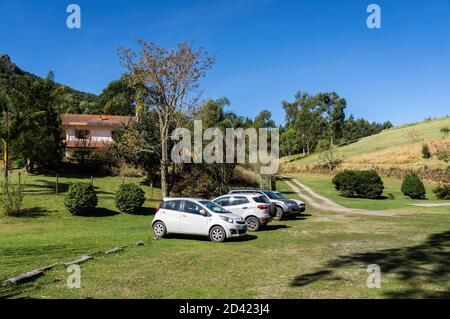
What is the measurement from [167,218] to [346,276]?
8.46 metres

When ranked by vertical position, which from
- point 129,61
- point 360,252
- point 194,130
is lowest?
point 360,252

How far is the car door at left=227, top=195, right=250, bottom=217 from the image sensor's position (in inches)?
732

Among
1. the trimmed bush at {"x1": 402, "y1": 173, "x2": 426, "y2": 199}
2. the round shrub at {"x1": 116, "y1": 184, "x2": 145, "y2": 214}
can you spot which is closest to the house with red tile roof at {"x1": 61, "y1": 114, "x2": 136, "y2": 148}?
the round shrub at {"x1": 116, "y1": 184, "x2": 145, "y2": 214}

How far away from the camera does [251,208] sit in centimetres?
1848

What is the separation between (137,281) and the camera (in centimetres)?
881

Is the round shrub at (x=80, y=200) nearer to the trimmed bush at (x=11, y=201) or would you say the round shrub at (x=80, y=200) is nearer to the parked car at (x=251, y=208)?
the trimmed bush at (x=11, y=201)

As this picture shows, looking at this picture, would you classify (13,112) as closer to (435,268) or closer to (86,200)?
(86,200)

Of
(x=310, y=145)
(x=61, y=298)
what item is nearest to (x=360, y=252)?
(x=61, y=298)

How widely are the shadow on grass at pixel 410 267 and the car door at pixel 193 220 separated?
223 inches

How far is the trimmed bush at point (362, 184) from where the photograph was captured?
3947 cm

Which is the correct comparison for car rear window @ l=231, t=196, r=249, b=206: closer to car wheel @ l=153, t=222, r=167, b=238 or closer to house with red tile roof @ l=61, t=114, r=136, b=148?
car wheel @ l=153, t=222, r=167, b=238

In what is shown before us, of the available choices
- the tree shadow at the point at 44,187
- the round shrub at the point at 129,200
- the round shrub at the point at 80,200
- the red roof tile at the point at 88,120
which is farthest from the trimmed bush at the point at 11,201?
the red roof tile at the point at 88,120

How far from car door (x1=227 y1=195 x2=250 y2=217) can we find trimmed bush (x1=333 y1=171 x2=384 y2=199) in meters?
24.1
